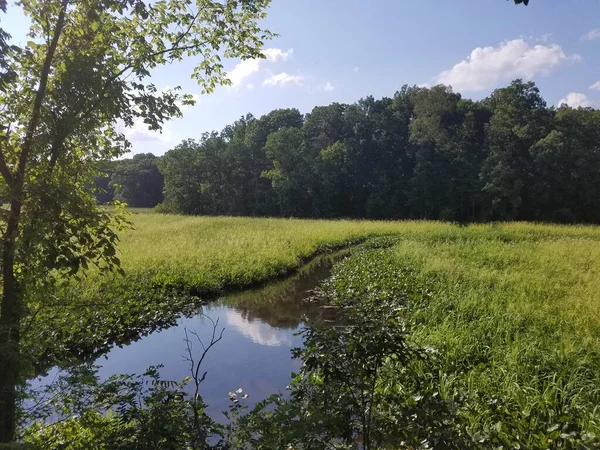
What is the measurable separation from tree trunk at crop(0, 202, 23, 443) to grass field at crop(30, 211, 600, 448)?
44 centimetres

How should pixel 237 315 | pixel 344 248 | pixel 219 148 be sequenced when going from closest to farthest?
Answer: pixel 237 315 → pixel 344 248 → pixel 219 148

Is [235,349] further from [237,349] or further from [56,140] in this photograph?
[56,140]

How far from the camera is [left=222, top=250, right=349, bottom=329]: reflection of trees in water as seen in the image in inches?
389

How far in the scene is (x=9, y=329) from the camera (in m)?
2.83

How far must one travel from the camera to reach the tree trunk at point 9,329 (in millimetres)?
2832

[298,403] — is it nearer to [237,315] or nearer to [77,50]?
[77,50]

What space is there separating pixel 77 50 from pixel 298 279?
37.6 ft

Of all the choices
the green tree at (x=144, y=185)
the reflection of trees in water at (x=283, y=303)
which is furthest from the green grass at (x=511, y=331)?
the green tree at (x=144, y=185)

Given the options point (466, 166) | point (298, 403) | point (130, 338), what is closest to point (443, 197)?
point (466, 166)

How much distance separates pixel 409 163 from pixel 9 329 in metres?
48.4

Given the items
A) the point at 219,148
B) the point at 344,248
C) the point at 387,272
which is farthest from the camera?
the point at 219,148

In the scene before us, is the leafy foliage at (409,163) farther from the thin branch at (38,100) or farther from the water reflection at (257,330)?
the thin branch at (38,100)

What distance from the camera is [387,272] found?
1157cm

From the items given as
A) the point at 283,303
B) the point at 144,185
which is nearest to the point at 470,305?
the point at 283,303
